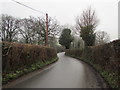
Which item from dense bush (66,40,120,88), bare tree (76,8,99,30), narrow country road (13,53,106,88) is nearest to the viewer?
dense bush (66,40,120,88)

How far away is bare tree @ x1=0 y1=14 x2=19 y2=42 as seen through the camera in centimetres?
3790

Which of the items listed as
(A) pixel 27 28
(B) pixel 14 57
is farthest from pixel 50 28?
(B) pixel 14 57

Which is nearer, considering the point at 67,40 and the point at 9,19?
the point at 9,19

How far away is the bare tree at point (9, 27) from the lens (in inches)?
1492

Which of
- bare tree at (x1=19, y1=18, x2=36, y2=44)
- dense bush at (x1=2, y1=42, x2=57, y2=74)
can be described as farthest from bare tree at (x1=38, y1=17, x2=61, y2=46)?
dense bush at (x1=2, y1=42, x2=57, y2=74)

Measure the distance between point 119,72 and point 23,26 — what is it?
39556mm

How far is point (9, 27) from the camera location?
39281 mm

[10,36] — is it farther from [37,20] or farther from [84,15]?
[84,15]

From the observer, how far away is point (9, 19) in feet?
129

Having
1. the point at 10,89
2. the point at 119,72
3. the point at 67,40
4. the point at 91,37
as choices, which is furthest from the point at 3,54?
the point at 67,40

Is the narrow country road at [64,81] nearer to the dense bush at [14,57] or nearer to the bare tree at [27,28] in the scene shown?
the dense bush at [14,57]

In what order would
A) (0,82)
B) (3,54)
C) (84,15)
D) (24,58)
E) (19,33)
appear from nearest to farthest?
(0,82), (3,54), (24,58), (84,15), (19,33)

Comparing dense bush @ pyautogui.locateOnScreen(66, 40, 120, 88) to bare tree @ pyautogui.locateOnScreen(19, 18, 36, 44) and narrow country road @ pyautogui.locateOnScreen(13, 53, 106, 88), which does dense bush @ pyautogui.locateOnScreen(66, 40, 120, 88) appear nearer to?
narrow country road @ pyautogui.locateOnScreen(13, 53, 106, 88)

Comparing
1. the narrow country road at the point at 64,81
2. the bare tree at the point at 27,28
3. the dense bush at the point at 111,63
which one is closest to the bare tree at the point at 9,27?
the bare tree at the point at 27,28
